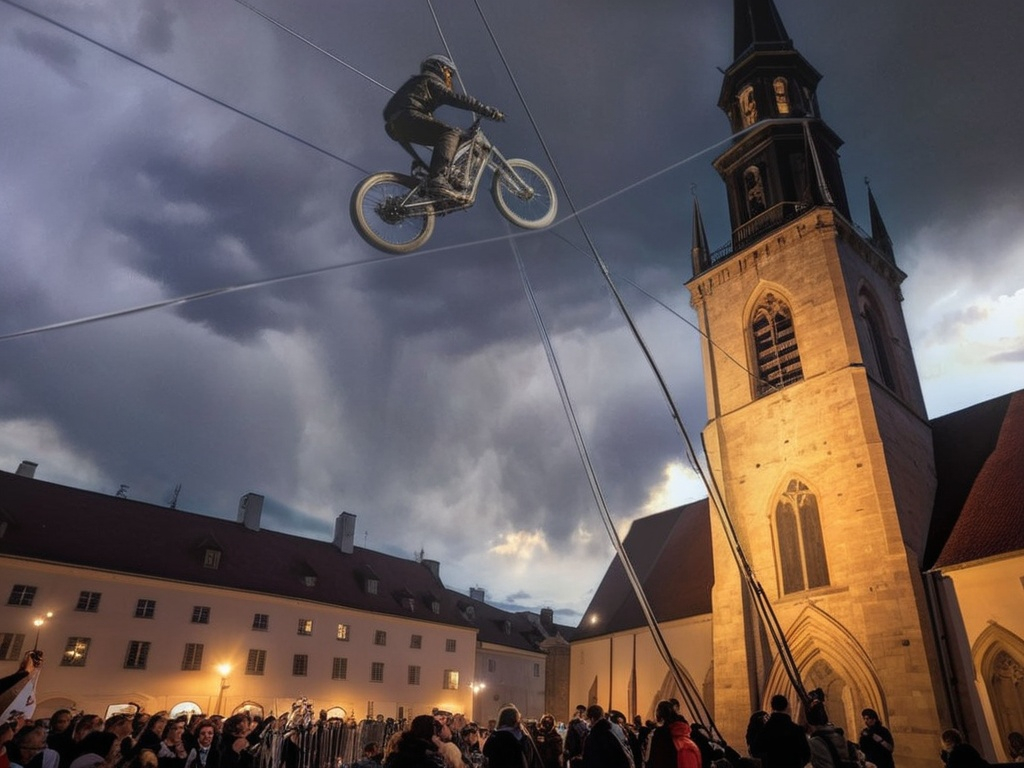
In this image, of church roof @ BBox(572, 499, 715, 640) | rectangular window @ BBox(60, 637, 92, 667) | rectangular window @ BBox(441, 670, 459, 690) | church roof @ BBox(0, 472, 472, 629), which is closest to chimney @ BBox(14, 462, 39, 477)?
church roof @ BBox(0, 472, 472, 629)

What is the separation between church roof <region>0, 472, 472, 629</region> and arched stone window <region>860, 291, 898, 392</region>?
27.5 meters

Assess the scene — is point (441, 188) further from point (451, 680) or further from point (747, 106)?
point (451, 680)

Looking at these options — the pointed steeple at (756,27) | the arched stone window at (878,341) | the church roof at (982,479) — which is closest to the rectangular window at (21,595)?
the church roof at (982,479)

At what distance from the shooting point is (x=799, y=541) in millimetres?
18266

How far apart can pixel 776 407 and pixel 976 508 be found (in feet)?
18.9

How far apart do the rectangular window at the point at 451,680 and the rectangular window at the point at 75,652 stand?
18.6 meters

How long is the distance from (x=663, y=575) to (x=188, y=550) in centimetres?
2272

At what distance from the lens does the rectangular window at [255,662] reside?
29438mm

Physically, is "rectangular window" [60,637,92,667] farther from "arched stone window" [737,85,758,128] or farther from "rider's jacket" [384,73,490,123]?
"arched stone window" [737,85,758,128]

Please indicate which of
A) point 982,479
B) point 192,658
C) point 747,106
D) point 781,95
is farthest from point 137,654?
point 781,95

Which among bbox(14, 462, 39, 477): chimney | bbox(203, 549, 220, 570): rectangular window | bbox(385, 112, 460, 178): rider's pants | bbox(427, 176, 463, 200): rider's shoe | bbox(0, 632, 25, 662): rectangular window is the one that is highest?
bbox(14, 462, 39, 477): chimney

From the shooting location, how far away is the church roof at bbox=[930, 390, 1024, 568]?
15.8 meters

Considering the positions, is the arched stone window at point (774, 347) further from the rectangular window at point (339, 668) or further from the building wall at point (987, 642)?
the rectangular window at point (339, 668)

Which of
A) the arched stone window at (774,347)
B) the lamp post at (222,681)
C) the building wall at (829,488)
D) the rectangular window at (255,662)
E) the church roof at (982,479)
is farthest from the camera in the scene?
the rectangular window at (255,662)
